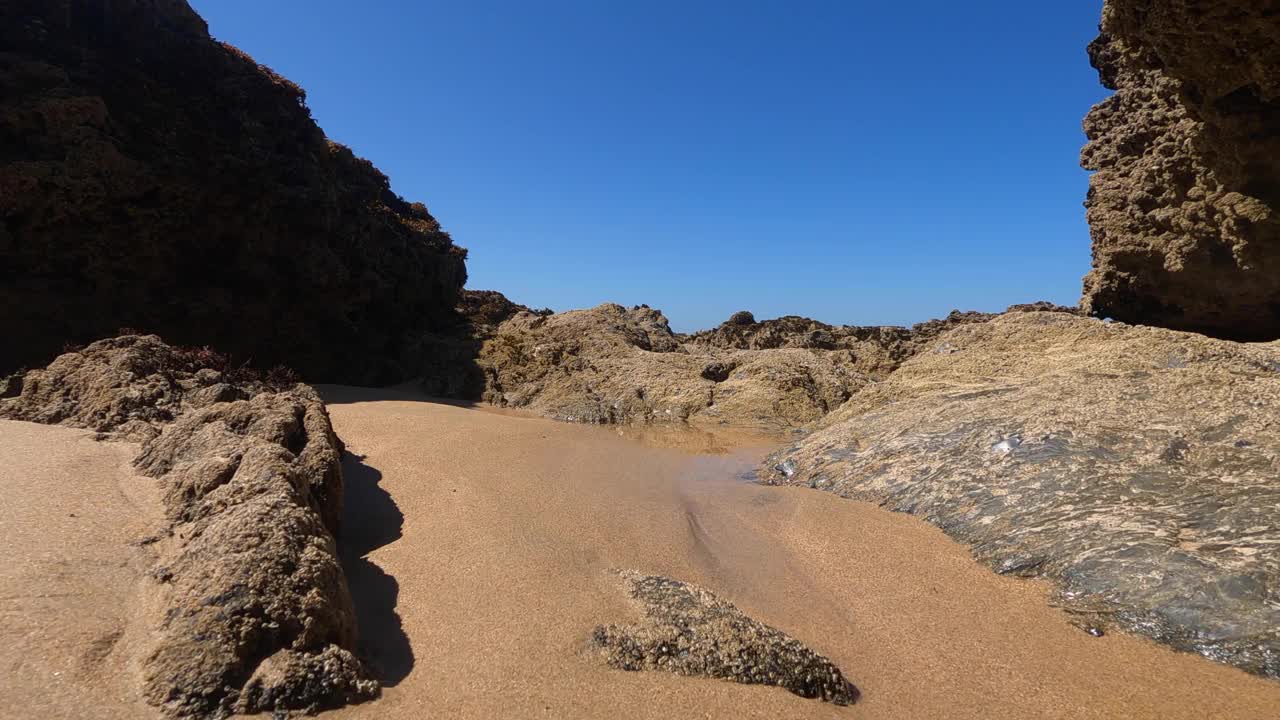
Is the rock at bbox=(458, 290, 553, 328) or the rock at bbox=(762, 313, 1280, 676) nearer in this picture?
the rock at bbox=(762, 313, 1280, 676)

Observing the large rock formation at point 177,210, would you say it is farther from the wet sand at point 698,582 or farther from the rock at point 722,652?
the rock at point 722,652

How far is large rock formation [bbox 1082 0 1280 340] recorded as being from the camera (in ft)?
11.1

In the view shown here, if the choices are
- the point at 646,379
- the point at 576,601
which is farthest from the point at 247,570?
the point at 646,379

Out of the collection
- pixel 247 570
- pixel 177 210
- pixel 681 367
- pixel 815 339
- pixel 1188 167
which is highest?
pixel 1188 167

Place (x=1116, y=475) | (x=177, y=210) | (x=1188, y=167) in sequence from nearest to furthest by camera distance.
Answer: (x=1116, y=475), (x=1188, y=167), (x=177, y=210)

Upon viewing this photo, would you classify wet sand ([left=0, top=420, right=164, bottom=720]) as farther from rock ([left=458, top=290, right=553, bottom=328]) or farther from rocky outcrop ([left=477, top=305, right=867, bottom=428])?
rock ([left=458, top=290, right=553, bottom=328])

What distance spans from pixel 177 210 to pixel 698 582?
984cm

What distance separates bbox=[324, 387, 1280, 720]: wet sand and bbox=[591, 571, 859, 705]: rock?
0.07 metres

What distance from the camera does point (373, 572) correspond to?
10.4 ft

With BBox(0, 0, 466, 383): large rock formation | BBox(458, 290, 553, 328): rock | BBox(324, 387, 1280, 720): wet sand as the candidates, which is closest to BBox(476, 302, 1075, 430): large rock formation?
BBox(458, 290, 553, 328): rock

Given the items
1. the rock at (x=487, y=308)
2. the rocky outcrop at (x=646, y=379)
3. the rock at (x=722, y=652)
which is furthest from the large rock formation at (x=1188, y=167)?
the rock at (x=487, y=308)

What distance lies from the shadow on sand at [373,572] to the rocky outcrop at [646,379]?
5060 millimetres

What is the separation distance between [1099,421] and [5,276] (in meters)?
12.0

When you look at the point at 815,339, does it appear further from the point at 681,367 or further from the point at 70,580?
the point at 70,580
